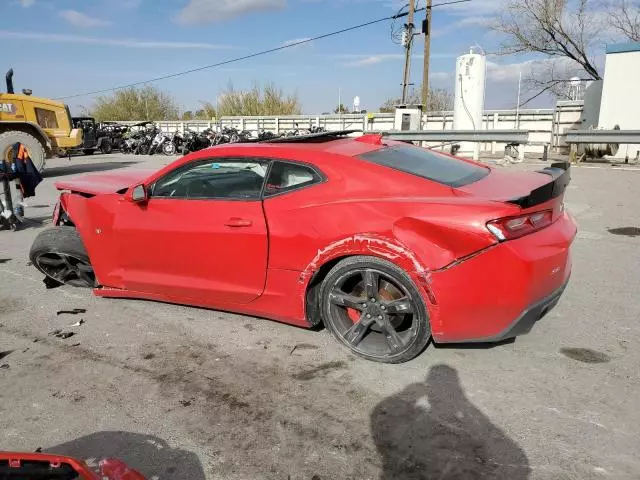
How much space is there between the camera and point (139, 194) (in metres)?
4.04

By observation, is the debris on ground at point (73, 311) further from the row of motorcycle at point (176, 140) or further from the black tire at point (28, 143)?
the row of motorcycle at point (176, 140)

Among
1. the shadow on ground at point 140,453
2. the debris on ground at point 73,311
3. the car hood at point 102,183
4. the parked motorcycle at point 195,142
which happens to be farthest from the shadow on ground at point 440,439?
the parked motorcycle at point 195,142

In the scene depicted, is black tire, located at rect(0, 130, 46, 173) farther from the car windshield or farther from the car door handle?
the car windshield

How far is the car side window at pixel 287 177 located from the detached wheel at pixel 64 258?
6.92 feet

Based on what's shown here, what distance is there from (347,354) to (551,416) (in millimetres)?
1305

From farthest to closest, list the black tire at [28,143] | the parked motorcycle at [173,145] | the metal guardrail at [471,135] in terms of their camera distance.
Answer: the parked motorcycle at [173,145] < the black tire at [28,143] < the metal guardrail at [471,135]

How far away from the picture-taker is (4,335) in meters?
3.98

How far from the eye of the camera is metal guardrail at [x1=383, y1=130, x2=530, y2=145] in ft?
40.5

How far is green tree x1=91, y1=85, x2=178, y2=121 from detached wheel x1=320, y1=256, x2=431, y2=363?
4303cm

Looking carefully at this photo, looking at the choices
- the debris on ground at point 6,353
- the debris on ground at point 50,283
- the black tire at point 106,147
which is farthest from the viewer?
the black tire at point 106,147

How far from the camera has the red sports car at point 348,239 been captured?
2.96 meters

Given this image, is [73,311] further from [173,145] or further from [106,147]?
[106,147]

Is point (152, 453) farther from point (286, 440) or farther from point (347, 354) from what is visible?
point (347, 354)

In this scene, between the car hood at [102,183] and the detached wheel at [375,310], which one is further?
the car hood at [102,183]
